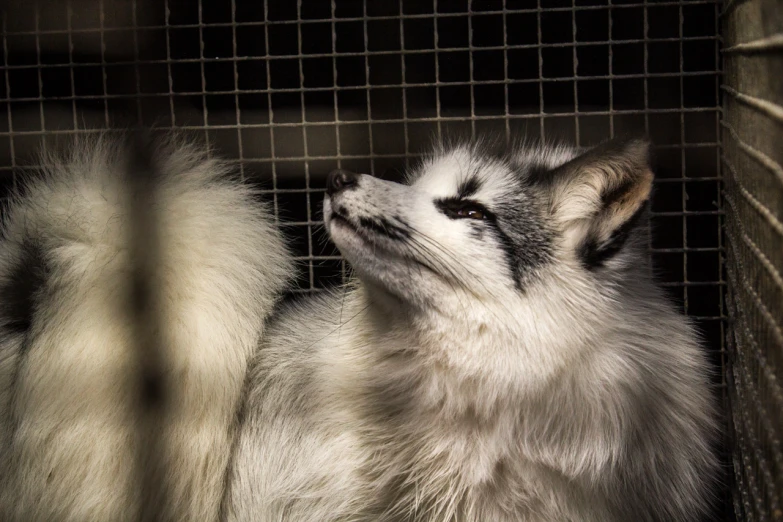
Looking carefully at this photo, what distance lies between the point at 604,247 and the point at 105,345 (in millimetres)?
1050

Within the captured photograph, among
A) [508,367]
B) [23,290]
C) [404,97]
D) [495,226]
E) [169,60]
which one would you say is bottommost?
[508,367]

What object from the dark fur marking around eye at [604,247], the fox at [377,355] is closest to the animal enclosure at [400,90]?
the fox at [377,355]

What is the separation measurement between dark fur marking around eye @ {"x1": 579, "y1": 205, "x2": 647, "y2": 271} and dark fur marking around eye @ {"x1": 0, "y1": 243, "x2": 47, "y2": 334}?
1.18m

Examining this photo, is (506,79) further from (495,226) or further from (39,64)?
(39,64)

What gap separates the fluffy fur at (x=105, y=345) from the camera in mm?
1661

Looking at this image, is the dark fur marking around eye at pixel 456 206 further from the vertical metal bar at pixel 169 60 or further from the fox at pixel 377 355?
the vertical metal bar at pixel 169 60

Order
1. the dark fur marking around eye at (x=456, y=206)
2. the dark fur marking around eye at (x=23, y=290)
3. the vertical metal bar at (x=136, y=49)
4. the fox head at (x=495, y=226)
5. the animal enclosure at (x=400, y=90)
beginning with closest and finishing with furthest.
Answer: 1. the fox head at (x=495, y=226)
2. the dark fur marking around eye at (x=456, y=206)
3. the dark fur marking around eye at (x=23, y=290)
4. the vertical metal bar at (x=136, y=49)
5. the animal enclosure at (x=400, y=90)

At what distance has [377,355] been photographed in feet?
5.47

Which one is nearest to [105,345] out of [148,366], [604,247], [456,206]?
[148,366]

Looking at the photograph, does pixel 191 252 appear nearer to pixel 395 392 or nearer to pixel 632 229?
pixel 395 392

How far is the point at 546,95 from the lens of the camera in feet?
8.32

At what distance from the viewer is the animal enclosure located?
2.13 meters

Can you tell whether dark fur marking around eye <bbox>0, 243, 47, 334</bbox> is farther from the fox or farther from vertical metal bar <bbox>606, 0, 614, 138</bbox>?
vertical metal bar <bbox>606, 0, 614, 138</bbox>

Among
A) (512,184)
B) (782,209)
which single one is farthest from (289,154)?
(782,209)
